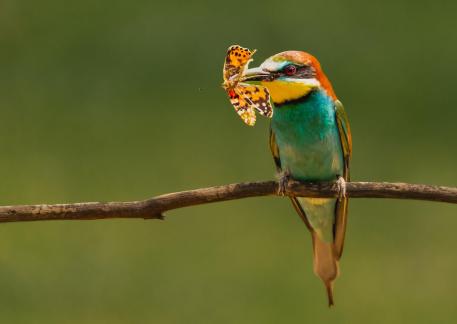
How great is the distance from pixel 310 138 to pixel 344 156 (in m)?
0.13

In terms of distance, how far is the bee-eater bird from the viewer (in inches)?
81.7

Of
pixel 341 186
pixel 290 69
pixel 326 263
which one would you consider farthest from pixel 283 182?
pixel 326 263

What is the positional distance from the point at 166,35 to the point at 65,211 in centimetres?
154

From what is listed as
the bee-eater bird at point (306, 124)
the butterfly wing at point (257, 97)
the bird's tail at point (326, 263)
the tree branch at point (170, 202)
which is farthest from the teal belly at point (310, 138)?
the tree branch at point (170, 202)

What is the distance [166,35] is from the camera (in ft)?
10.4

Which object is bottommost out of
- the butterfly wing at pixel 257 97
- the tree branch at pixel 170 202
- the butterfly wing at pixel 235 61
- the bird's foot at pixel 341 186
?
the bird's foot at pixel 341 186

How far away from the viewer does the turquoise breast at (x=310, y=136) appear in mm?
2164

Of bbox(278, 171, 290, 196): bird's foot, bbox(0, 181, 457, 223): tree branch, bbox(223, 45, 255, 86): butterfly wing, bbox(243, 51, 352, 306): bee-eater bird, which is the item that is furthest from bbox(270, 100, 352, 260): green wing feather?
bbox(0, 181, 457, 223): tree branch

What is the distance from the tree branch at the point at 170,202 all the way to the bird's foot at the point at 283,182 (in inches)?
4.2

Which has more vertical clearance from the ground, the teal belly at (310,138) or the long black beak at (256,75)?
the long black beak at (256,75)

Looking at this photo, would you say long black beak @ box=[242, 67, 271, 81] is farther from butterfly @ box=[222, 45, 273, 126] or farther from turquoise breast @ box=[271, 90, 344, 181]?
turquoise breast @ box=[271, 90, 344, 181]

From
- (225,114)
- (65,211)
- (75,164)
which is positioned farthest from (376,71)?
(65,211)

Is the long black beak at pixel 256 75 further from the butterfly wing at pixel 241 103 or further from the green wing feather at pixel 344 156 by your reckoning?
the green wing feather at pixel 344 156

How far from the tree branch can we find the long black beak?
0.30 meters
